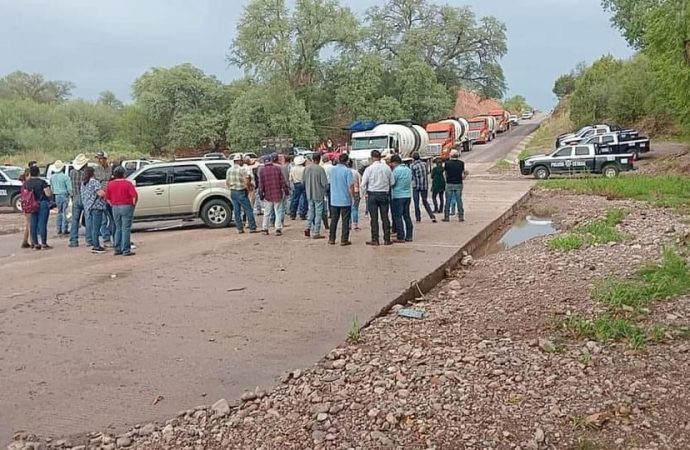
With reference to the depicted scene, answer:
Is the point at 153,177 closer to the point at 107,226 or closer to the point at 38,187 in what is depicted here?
the point at 107,226

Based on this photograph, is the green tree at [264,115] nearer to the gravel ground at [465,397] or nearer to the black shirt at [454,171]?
the black shirt at [454,171]

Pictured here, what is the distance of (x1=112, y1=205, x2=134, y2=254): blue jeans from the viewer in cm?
1243

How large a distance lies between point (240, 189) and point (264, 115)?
4109 cm

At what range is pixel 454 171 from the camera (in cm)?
1609

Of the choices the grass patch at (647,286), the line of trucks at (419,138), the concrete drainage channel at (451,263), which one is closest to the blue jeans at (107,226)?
the concrete drainage channel at (451,263)

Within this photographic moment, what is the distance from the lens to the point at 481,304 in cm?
843

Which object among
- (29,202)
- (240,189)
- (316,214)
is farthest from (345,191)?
(29,202)

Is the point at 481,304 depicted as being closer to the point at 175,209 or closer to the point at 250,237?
the point at 250,237

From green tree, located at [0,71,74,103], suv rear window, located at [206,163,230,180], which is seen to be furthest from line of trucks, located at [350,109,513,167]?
green tree, located at [0,71,74,103]

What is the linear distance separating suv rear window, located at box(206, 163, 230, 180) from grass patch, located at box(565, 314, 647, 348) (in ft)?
37.4

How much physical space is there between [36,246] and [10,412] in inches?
388

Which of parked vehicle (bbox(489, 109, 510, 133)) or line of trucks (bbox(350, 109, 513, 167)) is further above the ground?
parked vehicle (bbox(489, 109, 510, 133))

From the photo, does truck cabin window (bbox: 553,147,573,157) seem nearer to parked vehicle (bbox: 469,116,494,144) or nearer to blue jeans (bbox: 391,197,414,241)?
blue jeans (bbox: 391,197,414,241)

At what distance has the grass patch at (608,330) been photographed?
6.36 metres
